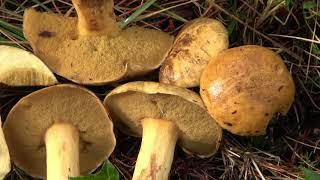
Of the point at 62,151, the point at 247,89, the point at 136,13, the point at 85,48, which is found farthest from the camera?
the point at 136,13

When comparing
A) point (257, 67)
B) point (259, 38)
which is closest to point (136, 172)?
point (257, 67)

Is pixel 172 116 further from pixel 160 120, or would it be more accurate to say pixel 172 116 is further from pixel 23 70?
pixel 23 70

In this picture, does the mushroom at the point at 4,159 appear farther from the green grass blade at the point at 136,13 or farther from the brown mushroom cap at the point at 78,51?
the green grass blade at the point at 136,13

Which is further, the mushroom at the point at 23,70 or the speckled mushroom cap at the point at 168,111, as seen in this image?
the mushroom at the point at 23,70

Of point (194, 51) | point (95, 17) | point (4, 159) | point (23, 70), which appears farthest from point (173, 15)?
point (4, 159)

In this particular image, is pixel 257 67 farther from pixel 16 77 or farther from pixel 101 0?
pixel 16 77

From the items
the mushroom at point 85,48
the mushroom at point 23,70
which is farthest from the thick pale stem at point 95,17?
the mushroom at point 23,70

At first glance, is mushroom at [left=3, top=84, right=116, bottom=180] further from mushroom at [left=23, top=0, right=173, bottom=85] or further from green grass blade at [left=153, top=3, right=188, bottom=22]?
green grass blade at [left=153, top=3, right=188, bottom=22]

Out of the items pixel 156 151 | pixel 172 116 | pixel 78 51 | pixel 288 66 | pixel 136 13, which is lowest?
pixel 156 151
